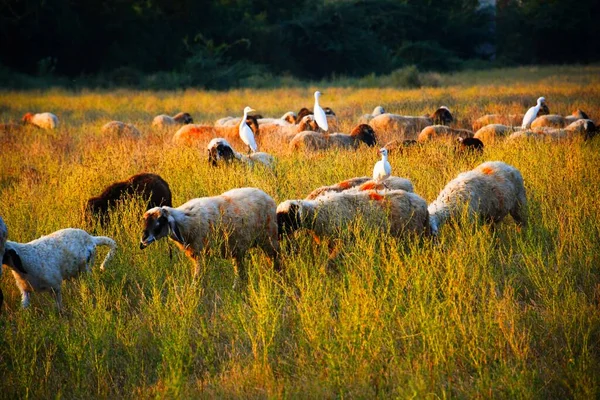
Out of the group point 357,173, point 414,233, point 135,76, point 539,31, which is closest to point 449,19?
point 539,31

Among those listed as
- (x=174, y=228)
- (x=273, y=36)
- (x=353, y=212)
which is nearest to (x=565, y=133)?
(x=353, y=212)

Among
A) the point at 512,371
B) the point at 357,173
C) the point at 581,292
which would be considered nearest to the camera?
the point at 512,371

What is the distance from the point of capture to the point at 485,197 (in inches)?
322

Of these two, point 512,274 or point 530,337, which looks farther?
point 512,274

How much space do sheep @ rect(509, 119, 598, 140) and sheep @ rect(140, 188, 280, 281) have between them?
7686 millimetres

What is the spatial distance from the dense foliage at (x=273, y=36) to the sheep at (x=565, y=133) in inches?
981

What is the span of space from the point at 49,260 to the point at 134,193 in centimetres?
234

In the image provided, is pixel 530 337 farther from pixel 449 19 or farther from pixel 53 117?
pixel 449 19

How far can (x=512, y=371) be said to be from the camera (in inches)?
168

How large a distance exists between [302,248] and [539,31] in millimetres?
56324

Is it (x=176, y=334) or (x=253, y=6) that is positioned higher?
(x=253, y=6)

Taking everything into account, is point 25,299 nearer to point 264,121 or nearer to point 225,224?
point 225,224

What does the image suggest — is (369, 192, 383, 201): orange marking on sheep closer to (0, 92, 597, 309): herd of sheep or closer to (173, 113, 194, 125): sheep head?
(0, 92, 597, 309): herd of sheep

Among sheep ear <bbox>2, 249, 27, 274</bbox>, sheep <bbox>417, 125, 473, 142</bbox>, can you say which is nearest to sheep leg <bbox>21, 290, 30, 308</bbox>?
sheep ear <bbox>2, 249, 27, 274</bbox>
